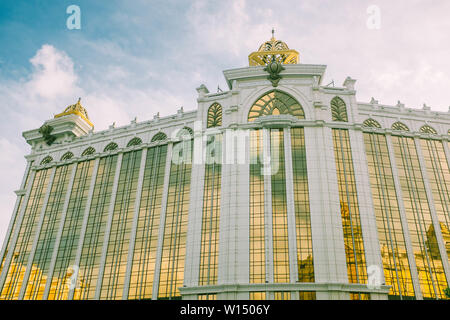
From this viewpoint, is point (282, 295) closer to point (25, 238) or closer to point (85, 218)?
point (85, 218)

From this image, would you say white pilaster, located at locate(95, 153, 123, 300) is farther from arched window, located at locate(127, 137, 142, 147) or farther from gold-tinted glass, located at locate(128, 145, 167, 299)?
gold-tinted glass, located at locate(128, 145, 167, 299)

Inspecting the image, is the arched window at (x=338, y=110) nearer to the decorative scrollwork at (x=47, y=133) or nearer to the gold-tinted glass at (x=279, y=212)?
the gold-tinted glass at (x=279, y=212)

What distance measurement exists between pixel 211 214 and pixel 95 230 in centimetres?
2158

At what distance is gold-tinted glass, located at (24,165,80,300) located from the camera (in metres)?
59.7

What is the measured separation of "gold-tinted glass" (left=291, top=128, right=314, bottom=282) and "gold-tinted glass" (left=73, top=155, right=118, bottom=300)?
31304 millimetres

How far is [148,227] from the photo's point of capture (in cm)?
5653

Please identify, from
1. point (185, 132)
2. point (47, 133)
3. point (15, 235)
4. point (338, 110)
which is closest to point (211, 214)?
point (185, 132)

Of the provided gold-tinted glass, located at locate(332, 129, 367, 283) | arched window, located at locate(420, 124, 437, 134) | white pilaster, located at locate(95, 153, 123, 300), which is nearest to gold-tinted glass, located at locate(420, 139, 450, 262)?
arched window, located at locate(420, 124, 437, 134)

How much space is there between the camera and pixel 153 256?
53844 millimetres

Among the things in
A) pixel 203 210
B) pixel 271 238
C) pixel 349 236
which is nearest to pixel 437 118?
pixel 349 236

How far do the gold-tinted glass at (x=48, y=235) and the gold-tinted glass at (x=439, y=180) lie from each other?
57.2 m

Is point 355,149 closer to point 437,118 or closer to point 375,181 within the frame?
point 375,181

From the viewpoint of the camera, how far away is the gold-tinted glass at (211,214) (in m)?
47.9

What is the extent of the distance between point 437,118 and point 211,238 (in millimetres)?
42595
